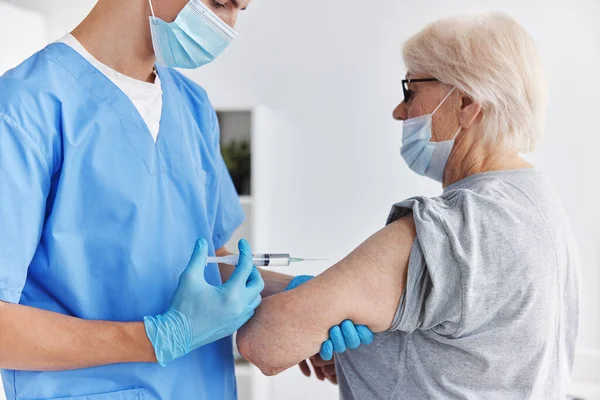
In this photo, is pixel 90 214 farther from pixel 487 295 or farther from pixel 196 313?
pixel 487 295

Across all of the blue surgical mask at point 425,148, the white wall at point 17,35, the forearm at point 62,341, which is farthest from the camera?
the white wall at point 17,35

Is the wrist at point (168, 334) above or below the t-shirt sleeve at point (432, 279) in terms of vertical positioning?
below

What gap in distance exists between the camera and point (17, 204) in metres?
1.03

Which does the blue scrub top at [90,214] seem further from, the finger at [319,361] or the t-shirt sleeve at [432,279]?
the t-shirt sleeve at [432,279]

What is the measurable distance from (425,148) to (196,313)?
1.99 ft

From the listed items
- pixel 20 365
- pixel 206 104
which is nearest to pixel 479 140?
pixel 206 104

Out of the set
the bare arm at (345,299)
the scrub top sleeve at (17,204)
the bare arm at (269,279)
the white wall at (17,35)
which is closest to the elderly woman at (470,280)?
the bare arm at (345,299)

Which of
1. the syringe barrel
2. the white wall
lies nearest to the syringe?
the syringe barrel

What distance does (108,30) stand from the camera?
4.03 feet

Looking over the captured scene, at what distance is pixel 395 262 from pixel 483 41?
48 cm

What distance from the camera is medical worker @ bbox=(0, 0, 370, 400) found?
3.45 ft

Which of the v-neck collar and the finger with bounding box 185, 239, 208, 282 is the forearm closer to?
the finger with bounding box 185, 239, 208, 282

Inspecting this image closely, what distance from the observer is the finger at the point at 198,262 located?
1.14 m

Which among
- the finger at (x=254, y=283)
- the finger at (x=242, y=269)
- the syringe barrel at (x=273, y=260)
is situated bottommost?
the finger at (x=254, y=283)
